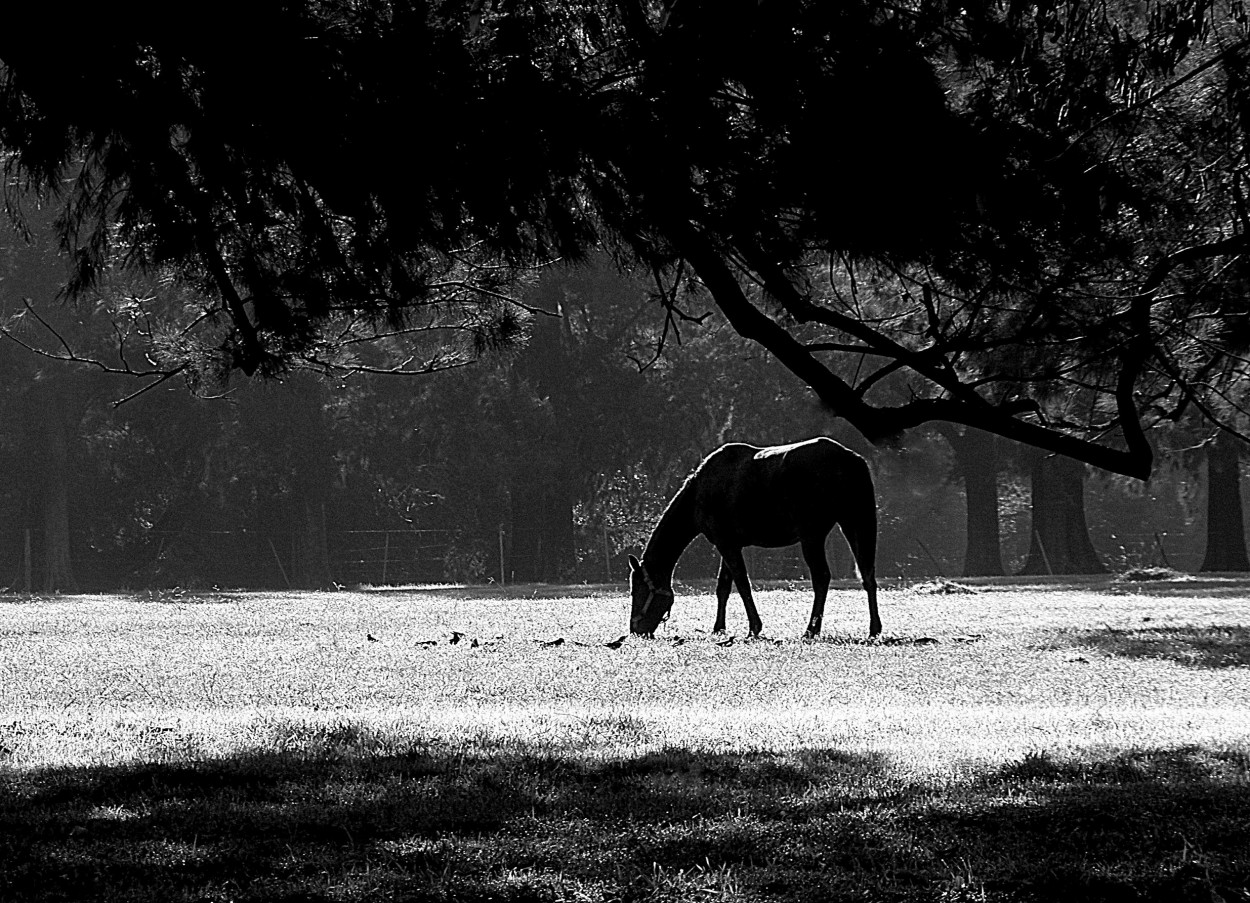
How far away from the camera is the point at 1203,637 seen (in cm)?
1722

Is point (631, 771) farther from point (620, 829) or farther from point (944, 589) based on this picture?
point (944, 589)

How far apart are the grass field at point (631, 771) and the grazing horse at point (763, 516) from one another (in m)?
1.23

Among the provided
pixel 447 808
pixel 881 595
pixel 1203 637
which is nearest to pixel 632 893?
pixel 447 808

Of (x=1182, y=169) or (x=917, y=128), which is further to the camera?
(x=1182, y=169)

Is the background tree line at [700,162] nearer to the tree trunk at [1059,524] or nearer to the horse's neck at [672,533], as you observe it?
the horse's neck at [672,533]

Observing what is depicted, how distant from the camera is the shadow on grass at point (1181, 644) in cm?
1453

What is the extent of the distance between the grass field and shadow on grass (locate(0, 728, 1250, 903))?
18 millimetres

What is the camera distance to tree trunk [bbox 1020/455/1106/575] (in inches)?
1690

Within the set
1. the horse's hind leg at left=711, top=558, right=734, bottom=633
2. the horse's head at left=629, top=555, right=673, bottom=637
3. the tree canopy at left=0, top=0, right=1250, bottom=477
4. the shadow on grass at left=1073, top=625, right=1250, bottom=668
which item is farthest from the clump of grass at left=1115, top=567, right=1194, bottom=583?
the tree canopy at left=0, top=0, right=1250, bottom=477

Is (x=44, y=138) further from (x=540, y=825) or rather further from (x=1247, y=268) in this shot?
(x=1247, y=268)

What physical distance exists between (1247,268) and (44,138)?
5481mm

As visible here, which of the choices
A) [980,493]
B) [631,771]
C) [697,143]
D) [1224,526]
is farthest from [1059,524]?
[697,143]

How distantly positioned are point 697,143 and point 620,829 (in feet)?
9.44

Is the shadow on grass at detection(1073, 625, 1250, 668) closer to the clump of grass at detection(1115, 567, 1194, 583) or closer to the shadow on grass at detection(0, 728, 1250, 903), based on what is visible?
the shadow on grass at detection(0, 728, 1250, 903)
